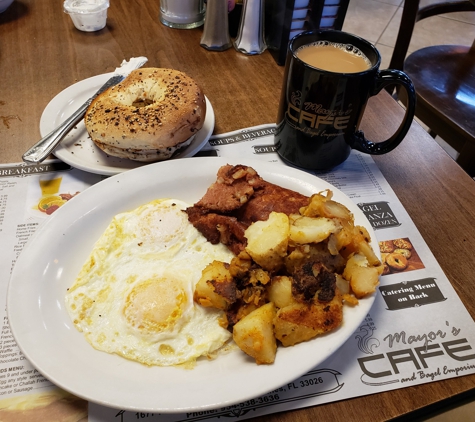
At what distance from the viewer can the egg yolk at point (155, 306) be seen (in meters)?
0.90

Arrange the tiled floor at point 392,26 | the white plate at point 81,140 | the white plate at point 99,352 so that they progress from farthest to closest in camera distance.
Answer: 1. the tiled floor at point 392,26
2. the white plate at point 81,140
3. the white plate at point 99,352

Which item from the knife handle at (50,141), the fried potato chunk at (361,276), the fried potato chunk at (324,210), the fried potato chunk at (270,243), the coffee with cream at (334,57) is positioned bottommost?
the knife handle at (50,141)

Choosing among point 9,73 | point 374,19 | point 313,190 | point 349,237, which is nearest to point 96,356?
point 349,237

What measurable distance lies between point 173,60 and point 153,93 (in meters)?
0.54

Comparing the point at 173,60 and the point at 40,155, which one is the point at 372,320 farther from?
the point at 173,60

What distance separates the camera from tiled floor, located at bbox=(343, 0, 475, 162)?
156 inches

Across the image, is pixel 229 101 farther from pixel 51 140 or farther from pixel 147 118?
pixel 51 140

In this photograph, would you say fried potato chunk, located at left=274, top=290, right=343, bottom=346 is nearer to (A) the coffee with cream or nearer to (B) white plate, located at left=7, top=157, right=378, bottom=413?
(B) white plate, located at left=7, top=157, right=378, bottom=413

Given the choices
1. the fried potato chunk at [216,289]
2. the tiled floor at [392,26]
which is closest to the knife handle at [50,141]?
the fried potato chunk at [216,289]

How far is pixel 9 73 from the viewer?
1.61 metres

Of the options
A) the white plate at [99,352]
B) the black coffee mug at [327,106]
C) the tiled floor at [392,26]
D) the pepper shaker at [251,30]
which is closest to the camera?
the white plate at [99,352]

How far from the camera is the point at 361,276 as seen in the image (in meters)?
0.86

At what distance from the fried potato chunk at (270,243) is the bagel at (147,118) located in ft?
1.57

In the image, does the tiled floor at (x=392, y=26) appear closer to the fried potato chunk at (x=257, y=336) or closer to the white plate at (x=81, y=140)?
the white plate at (x=81, y=140)
